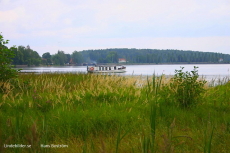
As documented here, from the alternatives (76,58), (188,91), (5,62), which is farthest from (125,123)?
(76,58)

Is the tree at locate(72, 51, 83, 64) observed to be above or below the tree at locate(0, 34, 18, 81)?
above

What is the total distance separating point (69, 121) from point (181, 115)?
2721 millimetres

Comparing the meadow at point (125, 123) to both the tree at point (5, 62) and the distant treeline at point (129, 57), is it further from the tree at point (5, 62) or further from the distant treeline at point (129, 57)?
the distant treeline at point (129, 57)

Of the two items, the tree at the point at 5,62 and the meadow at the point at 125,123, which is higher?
the tree at the point at 5,62

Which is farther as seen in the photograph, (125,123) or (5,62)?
(5,62)

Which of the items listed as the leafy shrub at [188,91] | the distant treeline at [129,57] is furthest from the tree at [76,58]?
the leafy shrub at [188,91]

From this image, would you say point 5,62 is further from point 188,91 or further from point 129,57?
point 129,57

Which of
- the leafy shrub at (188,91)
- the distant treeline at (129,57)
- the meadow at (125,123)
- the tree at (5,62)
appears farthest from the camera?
the distant treeline at (129,57)

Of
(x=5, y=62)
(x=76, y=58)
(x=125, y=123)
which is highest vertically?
(x=76, y=58)

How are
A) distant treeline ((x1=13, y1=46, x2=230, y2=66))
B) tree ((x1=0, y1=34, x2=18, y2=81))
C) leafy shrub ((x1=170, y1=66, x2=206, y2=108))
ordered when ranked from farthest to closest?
distant treeline ((x1=13, y1=46, x2=230, y2=66)) < tree ((x1=0, y1=34, x2=18, y2=81)) < leafy shrub ((x1=170, y1=66, x2=206, y2=108))

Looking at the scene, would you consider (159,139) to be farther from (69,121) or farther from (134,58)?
(134,58)

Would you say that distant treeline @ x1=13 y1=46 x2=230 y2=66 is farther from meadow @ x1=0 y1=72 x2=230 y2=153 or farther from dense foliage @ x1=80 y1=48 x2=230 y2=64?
meadow @ x1=0 y1=72 x2=230 y2=153

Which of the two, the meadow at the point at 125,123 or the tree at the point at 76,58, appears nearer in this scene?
the meadow at the point at 125,123

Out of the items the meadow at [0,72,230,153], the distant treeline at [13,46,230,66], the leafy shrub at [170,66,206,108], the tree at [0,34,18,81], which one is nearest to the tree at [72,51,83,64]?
the distant treeline at [13,46,230,66]
